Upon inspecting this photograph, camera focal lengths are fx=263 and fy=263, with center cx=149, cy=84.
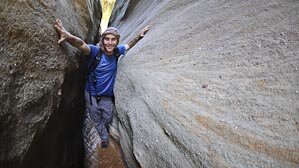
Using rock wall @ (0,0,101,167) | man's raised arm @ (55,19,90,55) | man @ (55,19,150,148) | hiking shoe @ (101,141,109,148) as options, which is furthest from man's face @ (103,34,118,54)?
hiking shoe @ (101,141,109,148)

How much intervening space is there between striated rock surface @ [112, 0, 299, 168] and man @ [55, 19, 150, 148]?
68cm

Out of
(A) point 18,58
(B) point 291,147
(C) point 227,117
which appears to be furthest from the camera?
(A) point 18,58

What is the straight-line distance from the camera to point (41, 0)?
2920mm

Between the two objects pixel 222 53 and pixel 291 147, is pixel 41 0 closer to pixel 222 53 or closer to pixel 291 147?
pixel 222 53

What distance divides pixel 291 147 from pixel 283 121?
0.62ft

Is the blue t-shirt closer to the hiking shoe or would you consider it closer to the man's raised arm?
the man's raised arm

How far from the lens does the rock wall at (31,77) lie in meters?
2.22

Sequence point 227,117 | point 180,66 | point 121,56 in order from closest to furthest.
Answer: point 227,117
point 180,66
point 121,56

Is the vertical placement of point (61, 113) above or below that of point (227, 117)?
below

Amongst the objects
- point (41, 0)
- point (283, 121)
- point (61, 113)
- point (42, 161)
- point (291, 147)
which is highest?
point (41, 0)

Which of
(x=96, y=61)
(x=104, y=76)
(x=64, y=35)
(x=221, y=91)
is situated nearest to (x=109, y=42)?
(x=96, y=61)

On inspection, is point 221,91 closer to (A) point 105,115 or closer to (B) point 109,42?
(B) point 109,42

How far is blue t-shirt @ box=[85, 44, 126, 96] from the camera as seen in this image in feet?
12.9

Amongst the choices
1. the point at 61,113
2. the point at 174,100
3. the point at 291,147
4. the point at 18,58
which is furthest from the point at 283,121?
the point at 61,113
